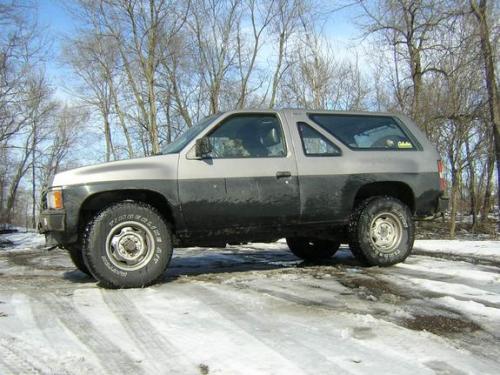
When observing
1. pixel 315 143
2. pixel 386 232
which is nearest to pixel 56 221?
pixel 315 143

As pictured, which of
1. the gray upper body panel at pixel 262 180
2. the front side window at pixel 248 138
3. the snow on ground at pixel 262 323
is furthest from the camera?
the front side window at pixel 248 138

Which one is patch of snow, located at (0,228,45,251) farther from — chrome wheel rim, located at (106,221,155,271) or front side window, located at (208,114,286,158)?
front side window, located at (208,114,286,158)


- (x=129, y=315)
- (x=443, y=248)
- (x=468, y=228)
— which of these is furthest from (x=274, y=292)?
(x=468, y=228)

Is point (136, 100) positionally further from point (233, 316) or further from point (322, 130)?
point (233, 316)

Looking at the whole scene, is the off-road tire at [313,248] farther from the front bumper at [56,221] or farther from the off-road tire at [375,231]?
the front bumper at [56,221]

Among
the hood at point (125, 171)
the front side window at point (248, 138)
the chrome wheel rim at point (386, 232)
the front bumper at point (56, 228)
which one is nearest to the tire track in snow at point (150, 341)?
the front bumper at point (56, 228)

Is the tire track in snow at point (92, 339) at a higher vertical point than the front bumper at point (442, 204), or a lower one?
lower

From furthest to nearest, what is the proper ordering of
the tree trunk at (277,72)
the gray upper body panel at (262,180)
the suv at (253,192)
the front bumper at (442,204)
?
the tree trunk at (277,72) < the front bumper at (442,204) < the gray upper body panel at (262,180) < the suv at (253,192)

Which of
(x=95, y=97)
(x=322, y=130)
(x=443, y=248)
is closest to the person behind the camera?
(x=322, y=130)

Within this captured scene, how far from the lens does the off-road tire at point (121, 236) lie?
4848 millimetres

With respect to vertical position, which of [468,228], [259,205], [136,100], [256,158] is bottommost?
[468,228]

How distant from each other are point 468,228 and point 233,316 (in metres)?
22.0

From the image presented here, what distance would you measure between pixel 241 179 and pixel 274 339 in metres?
2.42

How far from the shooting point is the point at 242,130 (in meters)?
5.63
